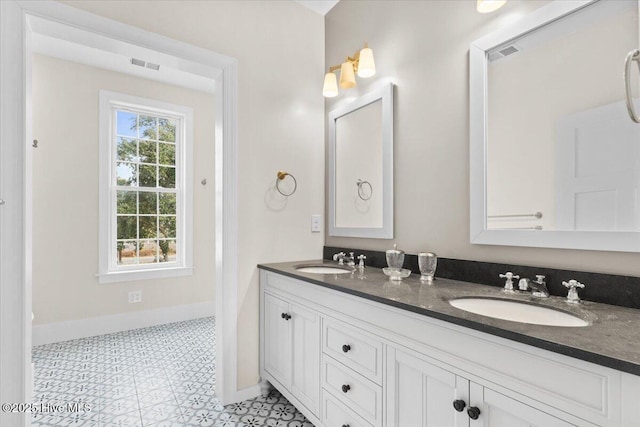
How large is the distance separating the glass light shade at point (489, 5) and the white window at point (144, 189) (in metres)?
3.21

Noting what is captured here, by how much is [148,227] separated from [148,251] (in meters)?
0.26

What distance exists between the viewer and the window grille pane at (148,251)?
141 inches

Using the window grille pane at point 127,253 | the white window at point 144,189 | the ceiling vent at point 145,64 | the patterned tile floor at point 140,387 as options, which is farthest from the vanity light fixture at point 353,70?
the window grille pane at point 127,253

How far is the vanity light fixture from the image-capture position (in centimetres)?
196

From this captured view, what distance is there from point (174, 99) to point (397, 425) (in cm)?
374

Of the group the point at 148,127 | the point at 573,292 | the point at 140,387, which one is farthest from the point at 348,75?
the point at 148,127

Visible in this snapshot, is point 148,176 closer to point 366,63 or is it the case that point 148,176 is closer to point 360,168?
point 360,168

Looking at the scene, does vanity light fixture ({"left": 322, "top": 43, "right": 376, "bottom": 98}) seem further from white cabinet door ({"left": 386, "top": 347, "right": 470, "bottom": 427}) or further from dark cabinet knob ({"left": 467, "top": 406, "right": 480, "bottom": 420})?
dark cabinet knob ({"left": 467, "top": 406, "right": 480, "bottom": 420})

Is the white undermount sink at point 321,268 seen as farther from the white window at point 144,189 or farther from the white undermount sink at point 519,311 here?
the white window at point 144,189

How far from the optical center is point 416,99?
1.86 m

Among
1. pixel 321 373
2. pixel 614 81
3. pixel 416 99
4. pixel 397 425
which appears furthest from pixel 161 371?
pixel 614 81

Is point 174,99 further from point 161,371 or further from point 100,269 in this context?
point 161,371

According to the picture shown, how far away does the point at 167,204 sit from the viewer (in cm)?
373

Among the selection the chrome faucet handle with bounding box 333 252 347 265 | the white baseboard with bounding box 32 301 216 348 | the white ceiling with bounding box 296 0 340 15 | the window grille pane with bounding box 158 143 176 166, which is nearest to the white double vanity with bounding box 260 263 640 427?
the chrome faucet handle with bounding box 333 252 347 265
